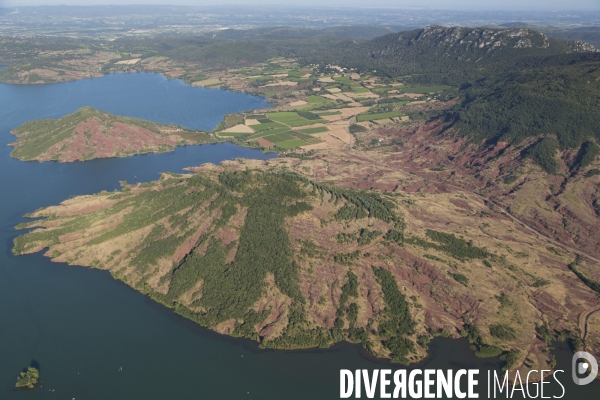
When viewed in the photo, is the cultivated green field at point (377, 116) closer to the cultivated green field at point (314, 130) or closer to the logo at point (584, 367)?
the cultivated green field at point (314, 130)

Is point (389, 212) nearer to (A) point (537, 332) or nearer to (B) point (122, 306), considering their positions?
(A) point (537, 332)

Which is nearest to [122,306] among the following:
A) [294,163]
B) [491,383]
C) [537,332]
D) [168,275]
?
[168,275]

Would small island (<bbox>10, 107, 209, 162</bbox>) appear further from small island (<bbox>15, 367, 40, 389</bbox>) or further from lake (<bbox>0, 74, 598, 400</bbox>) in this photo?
small island (<bbox>15, 367, 40, 389</bbox>)

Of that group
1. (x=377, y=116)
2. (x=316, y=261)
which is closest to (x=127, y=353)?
(x=316, y=261)

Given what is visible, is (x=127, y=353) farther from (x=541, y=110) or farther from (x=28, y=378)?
(x=541, y=110)

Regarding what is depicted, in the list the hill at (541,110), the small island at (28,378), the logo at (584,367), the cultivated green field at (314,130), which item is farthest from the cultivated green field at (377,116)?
the small island at (28,378)

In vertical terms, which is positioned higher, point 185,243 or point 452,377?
point 185,243

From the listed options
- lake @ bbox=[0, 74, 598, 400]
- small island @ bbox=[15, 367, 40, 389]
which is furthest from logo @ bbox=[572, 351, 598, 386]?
small island @ bbox=[15, 367, 40, 389]
